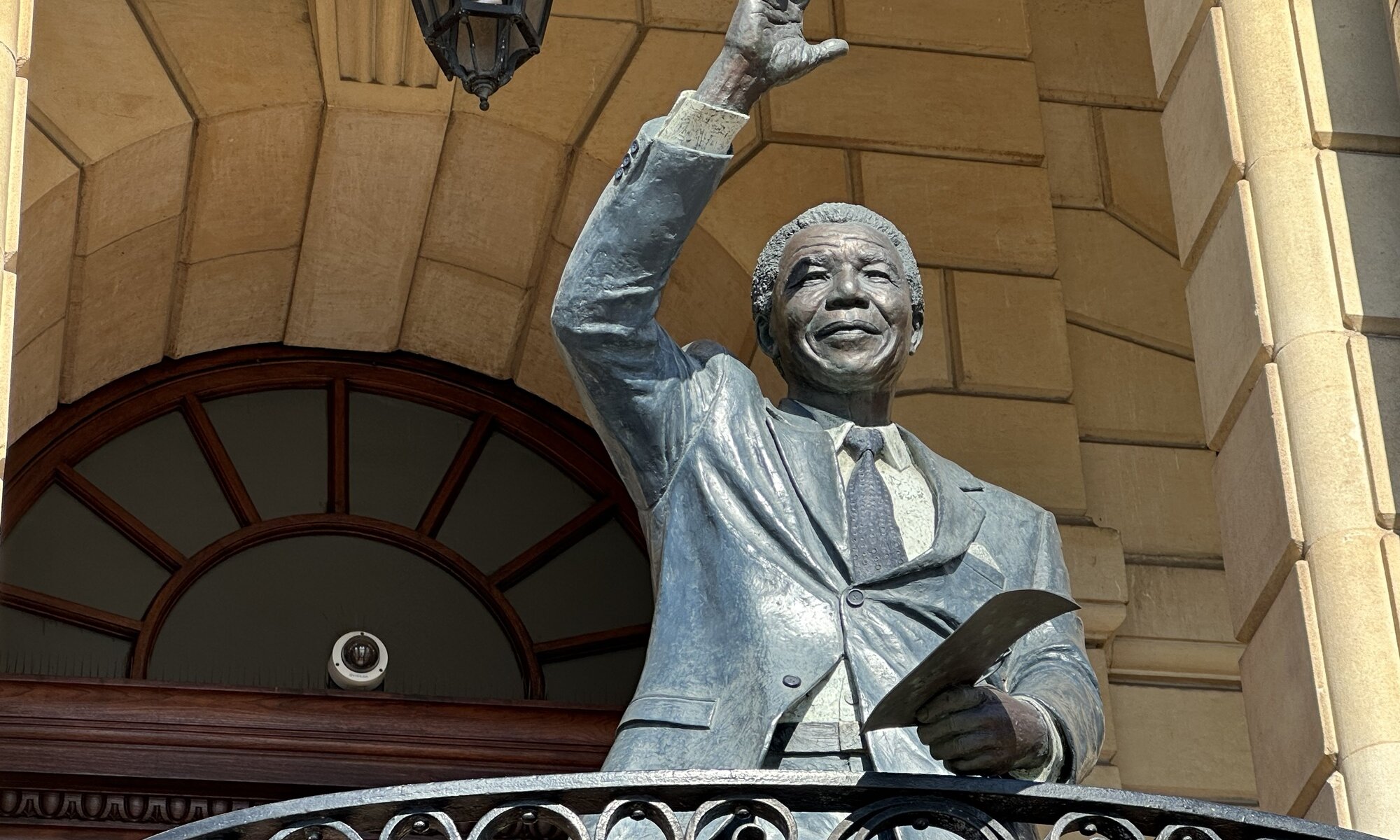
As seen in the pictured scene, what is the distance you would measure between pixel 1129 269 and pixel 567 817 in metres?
4.93

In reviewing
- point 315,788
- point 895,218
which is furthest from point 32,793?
point 895,218

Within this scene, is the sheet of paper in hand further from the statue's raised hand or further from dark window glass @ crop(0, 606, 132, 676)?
dark window glass @ crop(0, 606, 132, 676)

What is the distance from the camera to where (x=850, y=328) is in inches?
175

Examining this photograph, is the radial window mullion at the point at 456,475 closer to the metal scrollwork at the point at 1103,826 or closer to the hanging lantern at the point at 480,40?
the hanging lantern at the point at 480,40

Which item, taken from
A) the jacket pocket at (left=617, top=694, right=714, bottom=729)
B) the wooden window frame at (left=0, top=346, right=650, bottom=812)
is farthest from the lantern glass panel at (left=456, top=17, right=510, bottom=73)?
the jacket pocket at (left=617, top=694, right=714, bottom=729)

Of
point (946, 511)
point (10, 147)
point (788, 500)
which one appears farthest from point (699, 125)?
point (10, 147)

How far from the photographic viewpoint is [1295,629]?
5.11 metres

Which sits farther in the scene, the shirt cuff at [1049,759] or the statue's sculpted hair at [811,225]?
the statue's sculpted hair at [811,225]

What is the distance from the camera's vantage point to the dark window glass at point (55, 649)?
7527 mm

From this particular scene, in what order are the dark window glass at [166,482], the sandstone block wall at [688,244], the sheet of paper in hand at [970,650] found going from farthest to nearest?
1. the dark window glass at [166,482]
2. the sandstone block wall at [688,244]
3. the sheet of paper in hand at [970,650]

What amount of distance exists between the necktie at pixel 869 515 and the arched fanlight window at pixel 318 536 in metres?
3.48

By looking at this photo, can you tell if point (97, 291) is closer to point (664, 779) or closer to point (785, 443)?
point (785, 443)

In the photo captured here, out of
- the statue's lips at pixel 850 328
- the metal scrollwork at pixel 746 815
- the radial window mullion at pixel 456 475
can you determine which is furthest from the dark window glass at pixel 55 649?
the metal scrollwork at pixel 746 815

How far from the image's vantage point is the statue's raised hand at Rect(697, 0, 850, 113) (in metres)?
4.24
